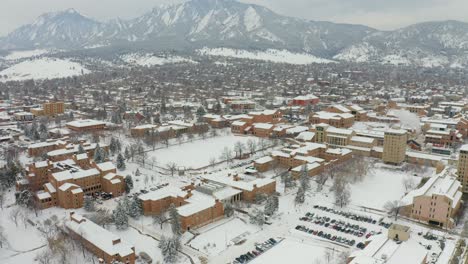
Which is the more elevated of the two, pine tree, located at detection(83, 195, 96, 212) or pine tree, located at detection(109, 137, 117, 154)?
pine tree, located at detection(109, 137, 117, 154)

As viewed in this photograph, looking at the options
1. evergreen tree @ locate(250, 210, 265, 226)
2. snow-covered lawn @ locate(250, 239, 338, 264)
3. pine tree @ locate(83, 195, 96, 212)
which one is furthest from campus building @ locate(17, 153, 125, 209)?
snow-covered lawn @ locate(250, 239, 338, 264)

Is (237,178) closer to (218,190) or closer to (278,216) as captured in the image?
(218,190)

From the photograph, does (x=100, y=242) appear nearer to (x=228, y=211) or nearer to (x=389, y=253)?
(x=228, y=211)

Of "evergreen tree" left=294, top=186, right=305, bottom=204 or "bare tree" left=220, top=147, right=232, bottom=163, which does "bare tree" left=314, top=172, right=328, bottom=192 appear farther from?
"bare tree" left=220, top=147, right=232, bottom=163

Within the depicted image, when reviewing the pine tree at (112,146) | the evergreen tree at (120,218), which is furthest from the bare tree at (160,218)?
the pine tree at (112,146)

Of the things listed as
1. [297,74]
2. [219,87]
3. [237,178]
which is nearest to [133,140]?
[237,178]

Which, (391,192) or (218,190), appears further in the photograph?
(391,192)

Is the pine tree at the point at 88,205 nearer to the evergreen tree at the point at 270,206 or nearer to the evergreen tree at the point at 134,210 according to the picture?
Result: the evergreen tree at the point at 134,210
